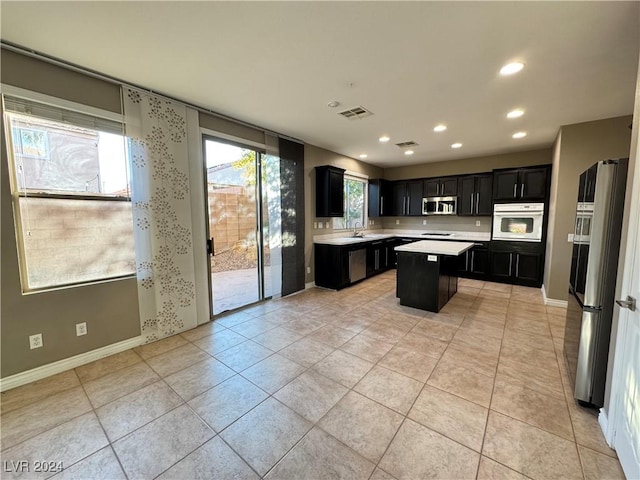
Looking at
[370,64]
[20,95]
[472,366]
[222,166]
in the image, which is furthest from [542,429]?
[20,95]

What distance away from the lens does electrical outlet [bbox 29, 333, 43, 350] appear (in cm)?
217

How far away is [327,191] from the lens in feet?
15.9

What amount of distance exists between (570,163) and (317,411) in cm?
465

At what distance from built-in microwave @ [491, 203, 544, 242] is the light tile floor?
249 centimetres

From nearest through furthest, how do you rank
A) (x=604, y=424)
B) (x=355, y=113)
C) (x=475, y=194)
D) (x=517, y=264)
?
(x=604, y=424) < (x=355, y=113) < (x=517, y=264) < (x=475, y=194)

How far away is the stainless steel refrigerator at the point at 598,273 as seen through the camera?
1.67 metres

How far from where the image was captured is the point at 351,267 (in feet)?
16.2

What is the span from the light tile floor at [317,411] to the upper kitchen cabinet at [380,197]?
4022 mm

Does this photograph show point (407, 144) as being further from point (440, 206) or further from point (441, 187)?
point (440, 206)

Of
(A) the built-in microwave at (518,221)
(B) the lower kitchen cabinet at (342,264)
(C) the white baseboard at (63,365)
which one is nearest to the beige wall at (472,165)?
(A) the built-in microwave at (518,221)

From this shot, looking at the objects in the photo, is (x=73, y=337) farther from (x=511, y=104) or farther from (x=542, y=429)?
(x=511, y=104)

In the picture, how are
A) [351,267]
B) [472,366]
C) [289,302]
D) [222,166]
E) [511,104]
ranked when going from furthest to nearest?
[351,267]
[289,302]
[222,166]
[511,104]
[472,366]

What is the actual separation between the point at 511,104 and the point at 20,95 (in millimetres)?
4763

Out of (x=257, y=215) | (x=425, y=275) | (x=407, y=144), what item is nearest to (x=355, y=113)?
(x=407, y=144)
